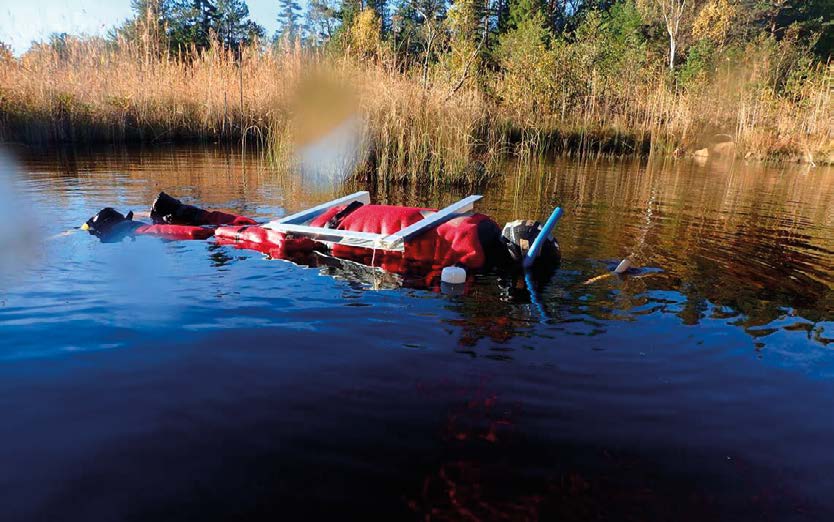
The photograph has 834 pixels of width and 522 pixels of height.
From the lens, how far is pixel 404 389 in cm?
282

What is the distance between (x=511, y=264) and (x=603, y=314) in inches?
46.4

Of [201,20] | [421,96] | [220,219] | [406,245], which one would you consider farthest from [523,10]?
[406,245]

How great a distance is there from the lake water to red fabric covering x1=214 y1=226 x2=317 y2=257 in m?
0.17

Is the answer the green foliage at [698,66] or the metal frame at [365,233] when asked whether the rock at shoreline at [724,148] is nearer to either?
the green foliage at [698,66]

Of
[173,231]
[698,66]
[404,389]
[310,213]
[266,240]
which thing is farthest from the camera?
[698,66]

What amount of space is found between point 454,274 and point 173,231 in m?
3.12

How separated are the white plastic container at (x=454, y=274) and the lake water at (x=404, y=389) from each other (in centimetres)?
15

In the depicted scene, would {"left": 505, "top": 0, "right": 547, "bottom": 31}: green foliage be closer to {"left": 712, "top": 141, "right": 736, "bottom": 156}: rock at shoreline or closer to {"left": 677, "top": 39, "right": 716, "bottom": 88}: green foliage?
{"left": 677, "top": 39, "right": 716, "bottom": 88}: green foliage

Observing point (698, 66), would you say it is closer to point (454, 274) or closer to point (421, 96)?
point (421, 96)

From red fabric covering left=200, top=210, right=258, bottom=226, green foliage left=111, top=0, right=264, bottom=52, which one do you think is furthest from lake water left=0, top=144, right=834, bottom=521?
green foliage left=111, top=0, right=264, bottom=52

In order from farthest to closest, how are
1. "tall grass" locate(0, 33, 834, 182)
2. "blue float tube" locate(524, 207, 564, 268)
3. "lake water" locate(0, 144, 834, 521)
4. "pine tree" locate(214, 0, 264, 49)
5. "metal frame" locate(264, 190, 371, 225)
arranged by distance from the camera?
1. "pine tree" locate(214, 0, 264, 49)
2. "tall grass" locate(0, 33, 834, 182)
3. "metal frame" locate(264, 190, 371, 225)
4. "blue float tube" locate(524, 207, 564, 268)
5. "lake water" locate(0, 144, 834, 521)

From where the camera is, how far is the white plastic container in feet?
14.4

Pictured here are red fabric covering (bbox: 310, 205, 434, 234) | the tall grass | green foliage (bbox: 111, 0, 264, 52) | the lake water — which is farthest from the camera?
green foliage (bbox: 111, 0, 264, 52)

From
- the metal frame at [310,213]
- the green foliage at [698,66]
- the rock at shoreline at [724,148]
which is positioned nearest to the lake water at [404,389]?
the metal frame at [310,213]
